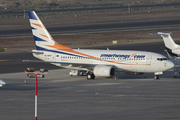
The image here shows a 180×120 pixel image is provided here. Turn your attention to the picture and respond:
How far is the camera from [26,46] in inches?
3942

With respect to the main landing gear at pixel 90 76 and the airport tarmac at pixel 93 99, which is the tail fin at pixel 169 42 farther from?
the main landing gear at pixel 90 76

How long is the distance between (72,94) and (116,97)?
5091mm

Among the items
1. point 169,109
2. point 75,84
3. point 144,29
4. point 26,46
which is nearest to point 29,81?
point 75,84

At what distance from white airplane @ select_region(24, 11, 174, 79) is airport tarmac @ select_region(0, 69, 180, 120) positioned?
1.57 m

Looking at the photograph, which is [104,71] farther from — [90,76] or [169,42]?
[169,42]

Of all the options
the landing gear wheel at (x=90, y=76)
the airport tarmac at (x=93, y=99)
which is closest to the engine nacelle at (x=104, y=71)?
the airport tarmac at (x=93, y=99)

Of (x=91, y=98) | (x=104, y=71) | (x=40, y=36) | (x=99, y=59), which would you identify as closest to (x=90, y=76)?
(x=99, y=59)

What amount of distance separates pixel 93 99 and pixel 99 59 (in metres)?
18.0

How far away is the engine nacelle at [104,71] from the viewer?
52531 mm

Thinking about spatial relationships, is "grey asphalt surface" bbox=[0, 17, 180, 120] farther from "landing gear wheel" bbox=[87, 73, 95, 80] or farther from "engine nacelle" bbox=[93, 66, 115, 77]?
"engine nacelle" bbox=[93, 66, 115, 77]

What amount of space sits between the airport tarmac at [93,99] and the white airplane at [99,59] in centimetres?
157

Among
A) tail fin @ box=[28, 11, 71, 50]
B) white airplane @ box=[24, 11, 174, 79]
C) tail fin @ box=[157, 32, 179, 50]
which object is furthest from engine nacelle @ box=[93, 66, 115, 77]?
tail fin @ box=[157, 32, 179, 50]

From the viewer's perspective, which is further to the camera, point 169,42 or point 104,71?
point 169,42

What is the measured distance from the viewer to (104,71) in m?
52.8
